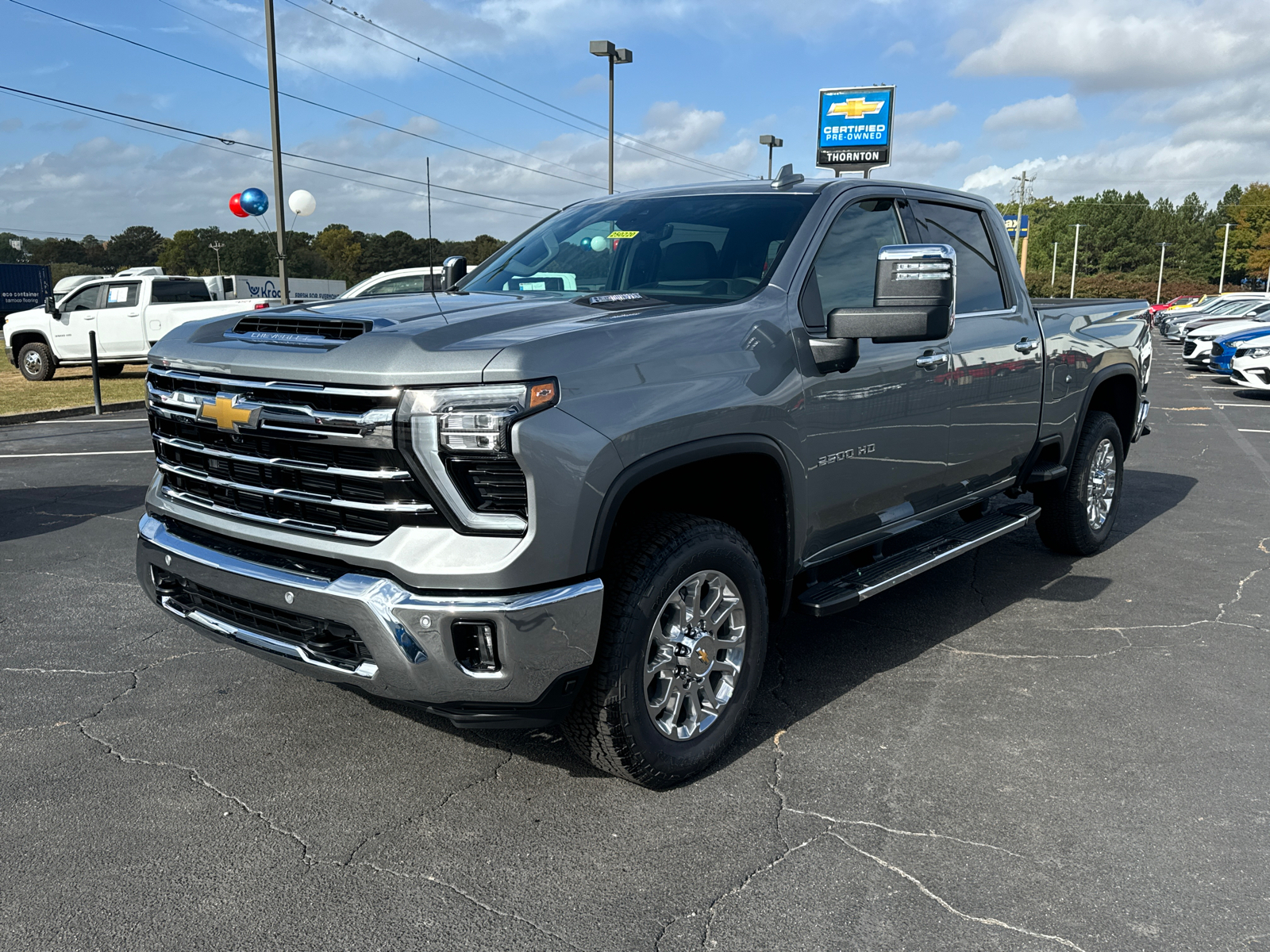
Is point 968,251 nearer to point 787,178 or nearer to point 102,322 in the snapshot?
point 787,178

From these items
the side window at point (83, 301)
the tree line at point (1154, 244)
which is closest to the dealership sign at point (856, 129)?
the side window at point (83, 301)

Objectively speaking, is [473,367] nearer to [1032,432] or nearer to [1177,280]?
[1032,432]

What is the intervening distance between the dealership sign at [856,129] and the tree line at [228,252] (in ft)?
162

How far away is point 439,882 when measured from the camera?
2816 millimetres

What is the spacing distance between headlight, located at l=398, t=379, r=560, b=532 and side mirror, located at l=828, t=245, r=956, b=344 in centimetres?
125

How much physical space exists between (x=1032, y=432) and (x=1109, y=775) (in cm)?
237

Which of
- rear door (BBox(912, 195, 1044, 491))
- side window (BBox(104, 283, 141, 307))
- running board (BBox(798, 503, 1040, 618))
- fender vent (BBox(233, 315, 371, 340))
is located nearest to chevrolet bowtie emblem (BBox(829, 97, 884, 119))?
side window (BBox(104, 283, 141, 307))

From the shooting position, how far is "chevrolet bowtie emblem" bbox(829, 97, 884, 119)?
26.6m

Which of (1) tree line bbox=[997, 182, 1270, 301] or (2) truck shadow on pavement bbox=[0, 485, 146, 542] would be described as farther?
(1) tree line bbox=[997, 182, 1270, 301]

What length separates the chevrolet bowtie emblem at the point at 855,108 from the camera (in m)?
26.6

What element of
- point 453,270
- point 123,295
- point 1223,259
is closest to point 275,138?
point 123,295

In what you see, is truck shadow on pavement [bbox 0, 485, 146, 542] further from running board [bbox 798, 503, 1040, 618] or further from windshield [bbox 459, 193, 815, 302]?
running board [bbox 798, 503, 1040, 618]

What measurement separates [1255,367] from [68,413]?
1836cm

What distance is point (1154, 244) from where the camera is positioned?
12256cm
